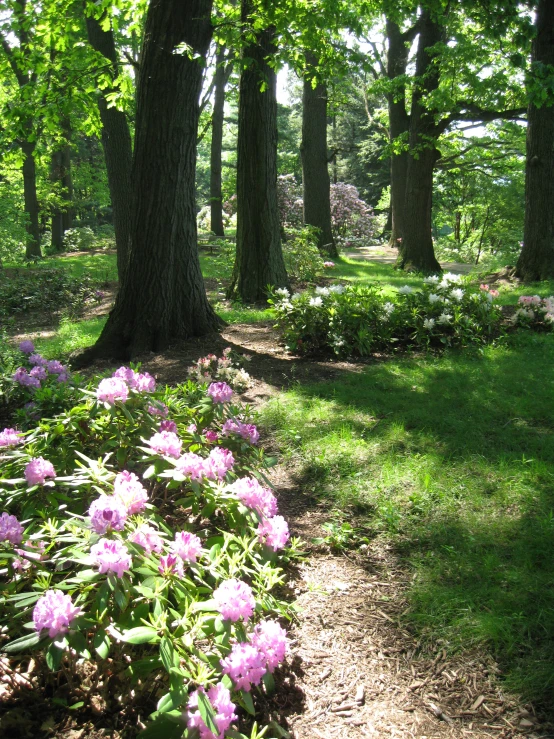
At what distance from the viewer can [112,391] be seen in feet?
8.29

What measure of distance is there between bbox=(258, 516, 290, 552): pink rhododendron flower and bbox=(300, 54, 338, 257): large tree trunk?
12.4 meters

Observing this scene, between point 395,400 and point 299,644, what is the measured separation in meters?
2.69

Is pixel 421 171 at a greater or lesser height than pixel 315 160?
lesser

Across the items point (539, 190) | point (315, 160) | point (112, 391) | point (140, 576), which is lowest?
point (140, 576)

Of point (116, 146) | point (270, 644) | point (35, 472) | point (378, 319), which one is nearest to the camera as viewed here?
point (270, 644)

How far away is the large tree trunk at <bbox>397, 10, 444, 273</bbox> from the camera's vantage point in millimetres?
11906

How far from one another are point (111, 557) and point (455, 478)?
2.33m

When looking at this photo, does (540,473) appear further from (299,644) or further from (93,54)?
(93,54)

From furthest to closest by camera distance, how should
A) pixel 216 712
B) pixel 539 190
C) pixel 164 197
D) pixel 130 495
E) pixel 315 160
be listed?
pixel 315 160 → pixel 539 190 → pixel 164 197 → pixel 130 495 → pixel 216 712

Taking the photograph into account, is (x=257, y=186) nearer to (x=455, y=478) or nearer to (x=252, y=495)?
(x=455, y=478)

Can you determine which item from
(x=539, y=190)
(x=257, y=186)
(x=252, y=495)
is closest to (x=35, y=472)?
(x=252, y=495)

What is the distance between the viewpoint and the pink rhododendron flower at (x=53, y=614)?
5.05 feet

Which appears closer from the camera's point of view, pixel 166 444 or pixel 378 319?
pixel 166 444

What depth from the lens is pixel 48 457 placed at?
8.14 ft
